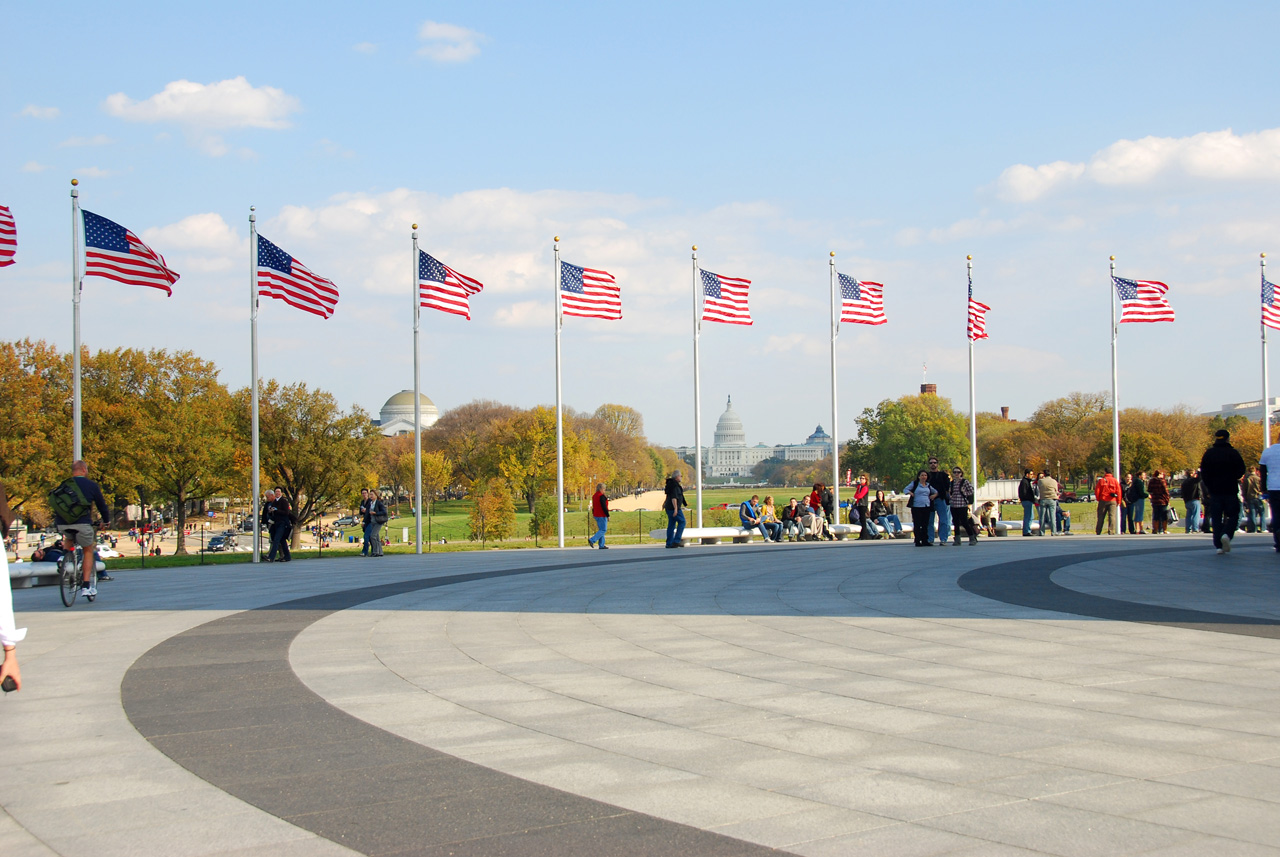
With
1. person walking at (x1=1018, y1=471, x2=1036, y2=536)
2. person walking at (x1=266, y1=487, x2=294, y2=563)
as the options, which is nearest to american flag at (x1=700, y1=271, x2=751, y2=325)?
person walking at (x1=1018, y1=471, x2=1036, y2=536)

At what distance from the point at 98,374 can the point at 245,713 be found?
198 ft

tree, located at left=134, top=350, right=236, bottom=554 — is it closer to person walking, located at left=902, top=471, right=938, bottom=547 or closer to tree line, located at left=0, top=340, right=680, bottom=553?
tree line, located at left=0, top=340, right=680, bottom=553

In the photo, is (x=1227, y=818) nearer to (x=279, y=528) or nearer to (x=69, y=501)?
(x=69, y=501)

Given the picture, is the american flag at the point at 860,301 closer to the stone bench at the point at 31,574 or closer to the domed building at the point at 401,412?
the stone bench at the point at 31,574

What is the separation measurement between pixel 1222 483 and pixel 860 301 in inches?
603

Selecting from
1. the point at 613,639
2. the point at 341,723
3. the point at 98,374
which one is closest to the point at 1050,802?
the point at 341,723

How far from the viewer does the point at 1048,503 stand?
28.0 m

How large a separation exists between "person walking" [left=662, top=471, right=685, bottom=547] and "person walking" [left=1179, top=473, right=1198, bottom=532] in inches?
570

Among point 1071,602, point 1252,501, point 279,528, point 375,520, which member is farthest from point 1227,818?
point 1252,501

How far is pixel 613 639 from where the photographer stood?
388 inches

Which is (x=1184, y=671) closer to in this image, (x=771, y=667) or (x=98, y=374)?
(x=771, y=667)

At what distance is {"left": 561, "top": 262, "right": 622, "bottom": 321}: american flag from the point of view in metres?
28.1

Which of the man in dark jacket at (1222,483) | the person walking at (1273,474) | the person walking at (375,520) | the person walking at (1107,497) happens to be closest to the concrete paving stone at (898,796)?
the person walking at (1273,474)

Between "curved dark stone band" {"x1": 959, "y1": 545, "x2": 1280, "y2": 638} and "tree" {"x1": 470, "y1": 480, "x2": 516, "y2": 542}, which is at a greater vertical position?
"curved dark stone band" {"x1": 959, "y1": 545, "x2": 1280, "y2": 638}
